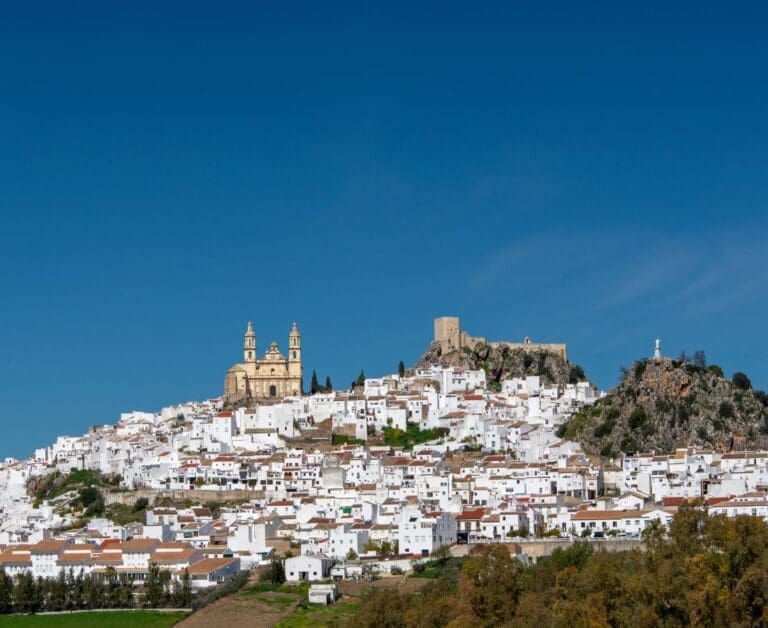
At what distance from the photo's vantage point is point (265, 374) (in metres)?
89.6

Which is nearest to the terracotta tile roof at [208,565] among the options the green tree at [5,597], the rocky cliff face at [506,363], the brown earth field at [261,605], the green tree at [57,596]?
the brown earth field at [261,605]

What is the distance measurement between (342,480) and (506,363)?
2571cm

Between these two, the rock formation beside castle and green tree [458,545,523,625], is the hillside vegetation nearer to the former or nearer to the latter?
green tree [458,545,523,625]

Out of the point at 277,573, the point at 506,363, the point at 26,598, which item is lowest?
the point at 26,598

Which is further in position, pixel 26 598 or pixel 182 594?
pixel 26 598

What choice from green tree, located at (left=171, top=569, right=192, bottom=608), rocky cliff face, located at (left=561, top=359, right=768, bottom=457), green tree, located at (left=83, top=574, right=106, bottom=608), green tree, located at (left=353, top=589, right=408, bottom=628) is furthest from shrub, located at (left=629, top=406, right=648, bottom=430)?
green tree, located at (left=353, top=589, right=408, bottom=628)

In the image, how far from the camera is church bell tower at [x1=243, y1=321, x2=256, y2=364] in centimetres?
9025

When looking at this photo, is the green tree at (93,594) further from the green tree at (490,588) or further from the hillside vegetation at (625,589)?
the green tree at (490,588)

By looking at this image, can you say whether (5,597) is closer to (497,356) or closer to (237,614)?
(237,614)

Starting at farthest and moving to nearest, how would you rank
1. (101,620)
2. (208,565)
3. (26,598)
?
1. (208,565)
2. (26,598)
3. (101,620)

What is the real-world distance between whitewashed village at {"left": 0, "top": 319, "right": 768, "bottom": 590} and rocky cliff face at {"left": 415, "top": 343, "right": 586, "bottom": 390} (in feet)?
5.55

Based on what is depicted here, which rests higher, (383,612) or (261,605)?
(261,605)

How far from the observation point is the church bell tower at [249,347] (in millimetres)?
90250

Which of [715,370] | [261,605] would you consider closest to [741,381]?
[715,370]
